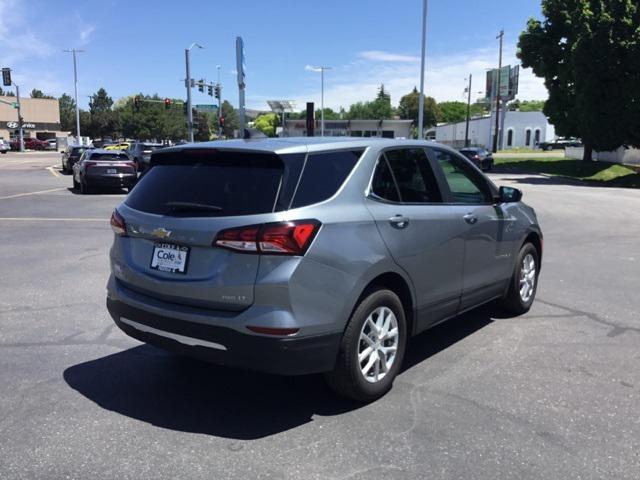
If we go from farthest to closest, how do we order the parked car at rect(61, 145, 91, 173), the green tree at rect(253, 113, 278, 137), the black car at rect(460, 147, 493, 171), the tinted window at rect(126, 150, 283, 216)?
the green tree at rect(253, 113, 278, 137)
the black car at rect(460, 147, 493, 171)
the parked car at rect(61, 145, 91, 173)
the tinted window at rect(126, 150, 283, 216)

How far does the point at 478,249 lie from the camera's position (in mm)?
4910

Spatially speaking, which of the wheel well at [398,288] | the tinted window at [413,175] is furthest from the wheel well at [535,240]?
the wheel well at [398,288]

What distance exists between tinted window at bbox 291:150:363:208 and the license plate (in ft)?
2.55

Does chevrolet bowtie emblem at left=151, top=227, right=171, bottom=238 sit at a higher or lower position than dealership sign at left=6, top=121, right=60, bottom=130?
lower

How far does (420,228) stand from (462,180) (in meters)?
1.07

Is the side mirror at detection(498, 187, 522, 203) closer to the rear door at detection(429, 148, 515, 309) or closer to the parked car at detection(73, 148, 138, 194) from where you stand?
the rear door at detection(429, 148, 515, 309)

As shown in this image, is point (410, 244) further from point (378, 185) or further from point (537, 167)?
point (537, 167)

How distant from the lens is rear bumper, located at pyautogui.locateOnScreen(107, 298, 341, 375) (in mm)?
3318

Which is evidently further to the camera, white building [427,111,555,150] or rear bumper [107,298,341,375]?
white building [427,111,555,150]

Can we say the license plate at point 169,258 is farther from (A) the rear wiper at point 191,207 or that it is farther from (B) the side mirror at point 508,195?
→ (B) the side mirror at point 508,195

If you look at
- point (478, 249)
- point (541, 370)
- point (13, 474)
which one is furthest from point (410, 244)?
point (13, 474)

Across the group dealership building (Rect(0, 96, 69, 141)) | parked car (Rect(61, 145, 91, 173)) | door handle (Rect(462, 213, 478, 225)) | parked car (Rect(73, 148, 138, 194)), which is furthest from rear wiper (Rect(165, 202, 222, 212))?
dealership building (Rect(0, 96, 69, 141))

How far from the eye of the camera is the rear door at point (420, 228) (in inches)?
155

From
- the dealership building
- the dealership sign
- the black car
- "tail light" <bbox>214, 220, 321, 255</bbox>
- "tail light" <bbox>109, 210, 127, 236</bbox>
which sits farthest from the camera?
the dealership sign
